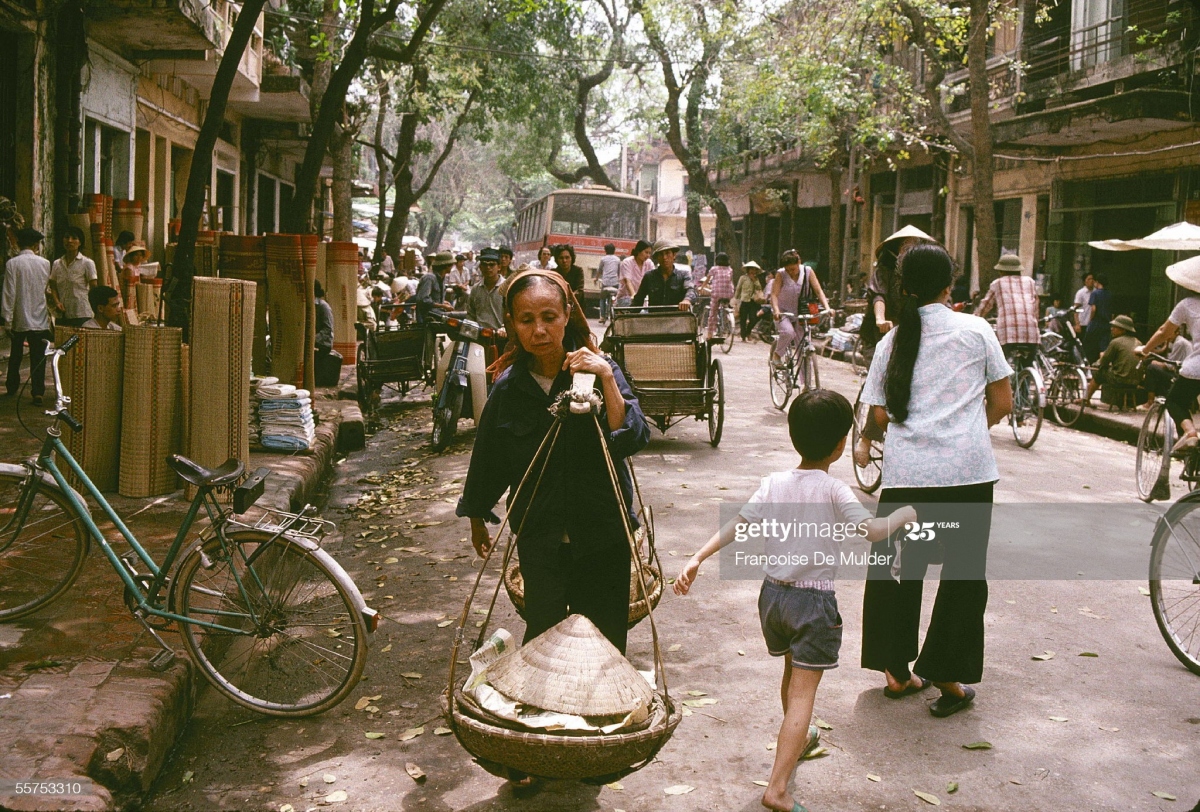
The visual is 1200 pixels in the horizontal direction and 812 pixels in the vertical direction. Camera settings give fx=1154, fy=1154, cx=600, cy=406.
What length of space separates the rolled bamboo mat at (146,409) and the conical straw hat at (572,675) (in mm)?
4260

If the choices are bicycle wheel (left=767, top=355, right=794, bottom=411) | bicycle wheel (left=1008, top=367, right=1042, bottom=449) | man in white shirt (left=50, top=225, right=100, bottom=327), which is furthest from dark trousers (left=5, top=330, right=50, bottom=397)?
bicycle wheel (left=1008, top=367, right=1042, bottom=449)

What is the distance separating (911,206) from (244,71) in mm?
16817

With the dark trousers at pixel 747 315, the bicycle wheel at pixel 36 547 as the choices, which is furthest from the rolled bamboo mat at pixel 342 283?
the dark trousers at pixel 747 315

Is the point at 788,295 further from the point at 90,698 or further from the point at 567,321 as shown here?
the point at 90,698

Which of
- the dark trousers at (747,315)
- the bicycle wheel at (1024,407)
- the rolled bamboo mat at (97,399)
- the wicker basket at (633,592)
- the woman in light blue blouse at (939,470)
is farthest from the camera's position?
the dark trousers at (747,315)

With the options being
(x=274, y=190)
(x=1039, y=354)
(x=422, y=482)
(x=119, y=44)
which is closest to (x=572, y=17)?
(x=274, y=190)

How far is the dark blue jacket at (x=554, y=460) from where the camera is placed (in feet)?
11.4

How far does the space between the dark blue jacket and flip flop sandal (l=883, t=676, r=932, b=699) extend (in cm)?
156

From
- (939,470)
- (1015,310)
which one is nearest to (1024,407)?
(1015,310)

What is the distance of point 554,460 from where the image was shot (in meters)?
3.53

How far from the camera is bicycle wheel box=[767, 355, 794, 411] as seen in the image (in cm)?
1283

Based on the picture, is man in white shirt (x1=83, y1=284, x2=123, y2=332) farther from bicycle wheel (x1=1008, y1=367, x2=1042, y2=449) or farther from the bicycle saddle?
bicycle wheel (x1=1008, y1=367, x2=1042, y2=449)

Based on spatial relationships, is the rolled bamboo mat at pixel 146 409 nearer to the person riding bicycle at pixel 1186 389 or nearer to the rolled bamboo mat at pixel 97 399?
the rolled bamboo mat at pixel 97 399

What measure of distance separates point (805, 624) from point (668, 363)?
6998 mm
